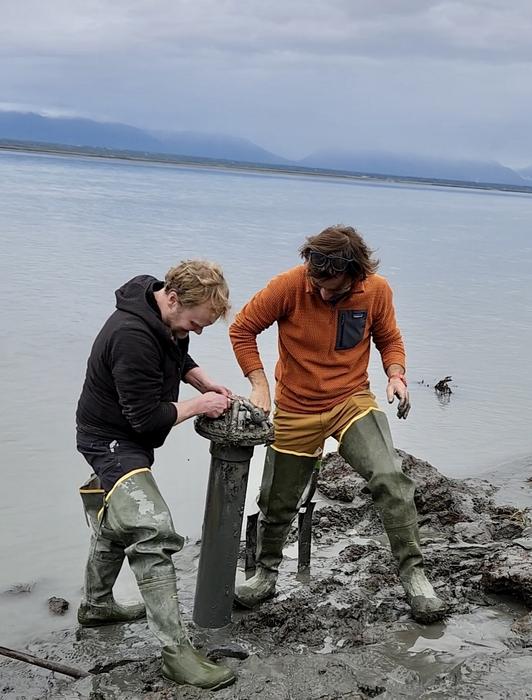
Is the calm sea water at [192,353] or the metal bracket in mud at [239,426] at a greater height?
the metal bracket in mud at [239,426]

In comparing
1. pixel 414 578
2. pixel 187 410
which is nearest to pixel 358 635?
pixel 414 578

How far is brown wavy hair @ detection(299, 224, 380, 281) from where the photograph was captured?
14.1 feet

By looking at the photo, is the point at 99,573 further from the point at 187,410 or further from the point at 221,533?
the point at 187,410

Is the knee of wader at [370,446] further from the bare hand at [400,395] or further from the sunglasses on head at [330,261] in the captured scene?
the sunglasses on head at [330,261]

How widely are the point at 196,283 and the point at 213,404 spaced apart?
0.60m

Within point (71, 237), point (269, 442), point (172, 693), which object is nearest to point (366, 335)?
point (269, 442)

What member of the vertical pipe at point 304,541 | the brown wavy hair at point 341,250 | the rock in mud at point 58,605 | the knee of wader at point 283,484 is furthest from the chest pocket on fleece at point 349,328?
the rock in mud at point 58,605

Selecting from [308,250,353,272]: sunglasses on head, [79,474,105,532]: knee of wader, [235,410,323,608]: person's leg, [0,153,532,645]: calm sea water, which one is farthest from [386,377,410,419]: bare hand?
[0,153,532,645]: calm sea water

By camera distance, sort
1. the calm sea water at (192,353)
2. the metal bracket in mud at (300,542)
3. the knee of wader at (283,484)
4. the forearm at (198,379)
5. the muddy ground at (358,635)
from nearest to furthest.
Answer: the muddy ground at (358,635) < the forearm at (198,379) < the knee of wader at (283,484) < the metal bracket in mud at (300,542) < the calm sea water at (192,353)

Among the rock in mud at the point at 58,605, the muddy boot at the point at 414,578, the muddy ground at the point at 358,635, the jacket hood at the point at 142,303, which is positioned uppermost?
the jacket hood at the point at 142,303

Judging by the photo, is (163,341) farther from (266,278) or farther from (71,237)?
(71,237)

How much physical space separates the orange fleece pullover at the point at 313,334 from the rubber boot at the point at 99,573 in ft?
3.47

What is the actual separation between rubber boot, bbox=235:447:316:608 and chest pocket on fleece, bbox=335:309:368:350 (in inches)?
25.5

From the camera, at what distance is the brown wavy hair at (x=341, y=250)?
429 centimetres
